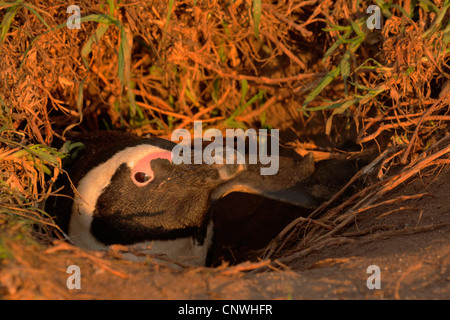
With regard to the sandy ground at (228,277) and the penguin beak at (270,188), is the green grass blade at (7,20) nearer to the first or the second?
the sandy ground at (228,277)

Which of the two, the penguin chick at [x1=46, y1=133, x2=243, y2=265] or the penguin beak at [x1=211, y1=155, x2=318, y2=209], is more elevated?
the penguin beak at [x1=211, y1=155, x2=318, y2=209]

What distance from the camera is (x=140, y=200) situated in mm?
2492

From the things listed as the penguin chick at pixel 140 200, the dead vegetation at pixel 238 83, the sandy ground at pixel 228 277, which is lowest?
the sandy ground at pixel 228 277

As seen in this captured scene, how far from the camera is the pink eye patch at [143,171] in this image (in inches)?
98.6

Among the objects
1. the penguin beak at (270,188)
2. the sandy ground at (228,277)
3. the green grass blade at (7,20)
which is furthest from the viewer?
the penguin beak at (270,188)

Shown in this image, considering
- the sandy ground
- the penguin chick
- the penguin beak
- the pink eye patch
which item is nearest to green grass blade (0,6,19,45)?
the penguin chick

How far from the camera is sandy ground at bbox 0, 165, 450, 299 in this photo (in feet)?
4.96

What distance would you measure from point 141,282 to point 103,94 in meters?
2.11

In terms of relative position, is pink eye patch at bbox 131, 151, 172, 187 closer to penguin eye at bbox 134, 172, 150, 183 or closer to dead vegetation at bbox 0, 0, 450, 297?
penguin eye at bbox 134, 172, 150, 183

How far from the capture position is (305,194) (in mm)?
3039

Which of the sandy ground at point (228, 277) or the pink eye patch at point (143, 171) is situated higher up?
the pink eye patch at point (143, 171)

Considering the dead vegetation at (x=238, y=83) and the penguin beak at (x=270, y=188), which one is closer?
the dead vegetation at (x=238, y=83)

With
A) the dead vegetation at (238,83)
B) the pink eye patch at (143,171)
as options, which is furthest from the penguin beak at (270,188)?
the pink eye patch at (143,171)

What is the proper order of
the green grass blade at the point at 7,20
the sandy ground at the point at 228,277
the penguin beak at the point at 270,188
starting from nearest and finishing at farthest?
the sandy ground at the point at 228,277 → the green grass blade at the point at 7,20 → the penguin beak at the point at 270,188
